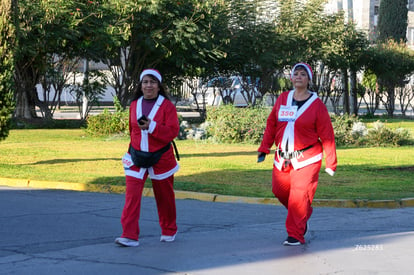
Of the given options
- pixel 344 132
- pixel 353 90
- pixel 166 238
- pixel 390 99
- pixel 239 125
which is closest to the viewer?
pixel 166 238

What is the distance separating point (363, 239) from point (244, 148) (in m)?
12.5

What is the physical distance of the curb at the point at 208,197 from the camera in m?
12.2

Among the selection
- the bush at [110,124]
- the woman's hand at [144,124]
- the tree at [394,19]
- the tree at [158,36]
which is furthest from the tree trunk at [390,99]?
the woman's hand at [144,124]

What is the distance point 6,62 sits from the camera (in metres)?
16.3

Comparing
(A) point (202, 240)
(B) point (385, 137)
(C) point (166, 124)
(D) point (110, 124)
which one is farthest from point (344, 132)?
(C) point (166, 124)

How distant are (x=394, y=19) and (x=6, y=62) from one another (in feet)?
119

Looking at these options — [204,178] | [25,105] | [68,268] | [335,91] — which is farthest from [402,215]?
[335,91]

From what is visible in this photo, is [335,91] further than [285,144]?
Yes

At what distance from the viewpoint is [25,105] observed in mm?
32625

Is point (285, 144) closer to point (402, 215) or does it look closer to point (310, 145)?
point (310, 145)

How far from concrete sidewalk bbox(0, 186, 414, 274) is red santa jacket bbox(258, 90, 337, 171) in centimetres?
88

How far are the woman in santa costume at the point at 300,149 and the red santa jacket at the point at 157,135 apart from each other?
1085 millimetres

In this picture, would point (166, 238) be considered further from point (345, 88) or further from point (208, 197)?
point (345, 88)

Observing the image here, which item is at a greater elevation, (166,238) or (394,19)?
(394,19)
